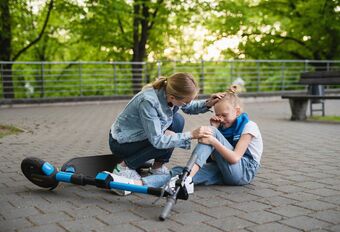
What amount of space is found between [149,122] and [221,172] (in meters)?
0.87

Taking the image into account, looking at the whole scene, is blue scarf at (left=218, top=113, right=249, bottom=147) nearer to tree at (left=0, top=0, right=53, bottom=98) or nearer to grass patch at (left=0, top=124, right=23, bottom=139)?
grass patch at (left=0, top=124, right=23, bottom=139)

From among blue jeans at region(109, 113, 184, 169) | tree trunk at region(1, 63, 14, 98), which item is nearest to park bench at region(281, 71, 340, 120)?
blue jeans at region(109, 113, 184, 169)

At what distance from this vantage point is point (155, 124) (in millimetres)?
3562

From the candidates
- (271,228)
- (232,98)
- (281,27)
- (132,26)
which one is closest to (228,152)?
(232,98)

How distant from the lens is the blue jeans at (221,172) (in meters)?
3.79

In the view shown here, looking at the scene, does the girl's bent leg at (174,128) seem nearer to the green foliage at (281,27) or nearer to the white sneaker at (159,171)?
the white sneaker at (159,171)

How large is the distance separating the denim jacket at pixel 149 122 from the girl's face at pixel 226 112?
1.35 ft

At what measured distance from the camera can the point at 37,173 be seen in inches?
146

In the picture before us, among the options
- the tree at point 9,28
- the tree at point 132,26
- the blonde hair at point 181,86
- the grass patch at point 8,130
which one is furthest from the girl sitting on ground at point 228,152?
the tree at point 132,26

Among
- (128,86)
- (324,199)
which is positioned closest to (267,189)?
(324,199)

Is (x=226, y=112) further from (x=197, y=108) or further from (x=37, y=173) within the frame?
(x=37, y=173)

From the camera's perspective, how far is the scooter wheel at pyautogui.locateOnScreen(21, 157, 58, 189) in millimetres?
3653

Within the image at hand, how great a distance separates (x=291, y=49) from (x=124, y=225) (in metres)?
21.0

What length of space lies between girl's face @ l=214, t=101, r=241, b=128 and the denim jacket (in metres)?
0.41
